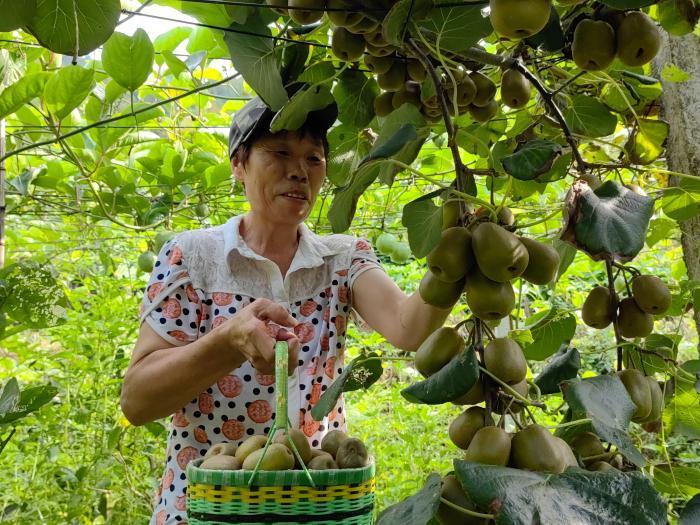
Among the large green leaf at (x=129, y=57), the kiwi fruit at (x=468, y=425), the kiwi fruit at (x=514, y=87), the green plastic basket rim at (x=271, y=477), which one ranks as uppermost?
the large green leaf at (x=129, y=57)

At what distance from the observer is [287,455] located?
0.89m

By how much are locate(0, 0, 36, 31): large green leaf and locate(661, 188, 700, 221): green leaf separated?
836mm

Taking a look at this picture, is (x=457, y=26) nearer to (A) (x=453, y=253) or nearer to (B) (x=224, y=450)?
(A) (x=453, y=253)

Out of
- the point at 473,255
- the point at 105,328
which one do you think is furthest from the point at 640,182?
the point at 105,328

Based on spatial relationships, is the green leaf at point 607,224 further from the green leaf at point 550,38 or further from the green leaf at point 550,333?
the green leaf at point 550,333

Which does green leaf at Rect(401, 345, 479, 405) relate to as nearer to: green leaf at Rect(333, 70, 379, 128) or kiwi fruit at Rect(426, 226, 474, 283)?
kiwi fruit at Rect(426, 226, 474, 283)

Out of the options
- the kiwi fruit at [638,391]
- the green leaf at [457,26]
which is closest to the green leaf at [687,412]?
the kiwi fruit at [638,391]

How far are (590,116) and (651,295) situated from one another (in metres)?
0.45

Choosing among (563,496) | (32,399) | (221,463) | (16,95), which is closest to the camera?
(563,496)

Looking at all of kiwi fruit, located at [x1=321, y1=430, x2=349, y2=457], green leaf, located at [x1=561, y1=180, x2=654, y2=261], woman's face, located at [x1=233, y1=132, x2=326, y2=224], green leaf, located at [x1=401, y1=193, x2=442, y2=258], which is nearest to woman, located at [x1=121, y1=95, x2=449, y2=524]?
woman's face, located at [x1=233, y1=132, x2=326, y2=224]

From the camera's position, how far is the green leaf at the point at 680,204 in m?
1.02

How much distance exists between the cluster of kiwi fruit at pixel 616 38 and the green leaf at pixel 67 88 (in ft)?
3.46

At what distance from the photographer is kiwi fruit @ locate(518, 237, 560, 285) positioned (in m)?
0.70

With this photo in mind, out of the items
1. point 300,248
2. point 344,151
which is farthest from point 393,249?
point 344,151
